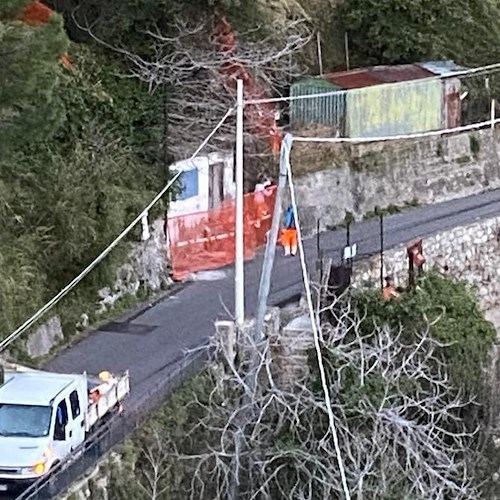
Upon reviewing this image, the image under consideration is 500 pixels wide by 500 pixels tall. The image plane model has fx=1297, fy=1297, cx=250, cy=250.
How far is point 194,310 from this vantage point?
77.3 feet

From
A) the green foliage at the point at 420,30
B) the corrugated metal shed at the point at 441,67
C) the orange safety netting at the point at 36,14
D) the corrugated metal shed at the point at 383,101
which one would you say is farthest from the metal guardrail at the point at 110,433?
the green foliage at the point at 420,30

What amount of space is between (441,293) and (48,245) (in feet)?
26.5

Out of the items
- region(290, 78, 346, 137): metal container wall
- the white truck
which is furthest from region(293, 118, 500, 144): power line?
the white truck

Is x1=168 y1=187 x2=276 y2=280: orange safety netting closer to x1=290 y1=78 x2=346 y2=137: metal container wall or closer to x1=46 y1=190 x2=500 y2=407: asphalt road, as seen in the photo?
x1=46 y1=190 x2=500 y2=407: asphalt road

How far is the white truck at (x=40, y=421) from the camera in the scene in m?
15.8

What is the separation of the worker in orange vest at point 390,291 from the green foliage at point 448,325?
0.61 ft

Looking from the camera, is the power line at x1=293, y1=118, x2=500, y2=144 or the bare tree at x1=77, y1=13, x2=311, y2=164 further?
the power line at x1=293, y1=118, x2=500, y2=144

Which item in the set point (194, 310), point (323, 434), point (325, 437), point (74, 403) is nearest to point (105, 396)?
point (74, 403)

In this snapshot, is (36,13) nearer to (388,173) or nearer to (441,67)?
(388,173)

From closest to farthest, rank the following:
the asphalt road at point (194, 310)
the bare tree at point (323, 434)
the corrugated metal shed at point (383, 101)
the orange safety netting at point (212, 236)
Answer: the bare tree at point (323, 434) < the asphalt road at point (194, 310) < the orange safety netting at point (212, 236) < the corrugated metal shed at point (383, 101)

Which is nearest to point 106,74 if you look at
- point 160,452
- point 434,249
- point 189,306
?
point 189,306

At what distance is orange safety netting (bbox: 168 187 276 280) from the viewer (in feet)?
84.4

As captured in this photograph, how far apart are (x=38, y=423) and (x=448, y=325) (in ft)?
31.0

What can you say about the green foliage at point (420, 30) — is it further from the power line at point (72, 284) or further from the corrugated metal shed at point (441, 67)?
the power line at point (72, 284)
